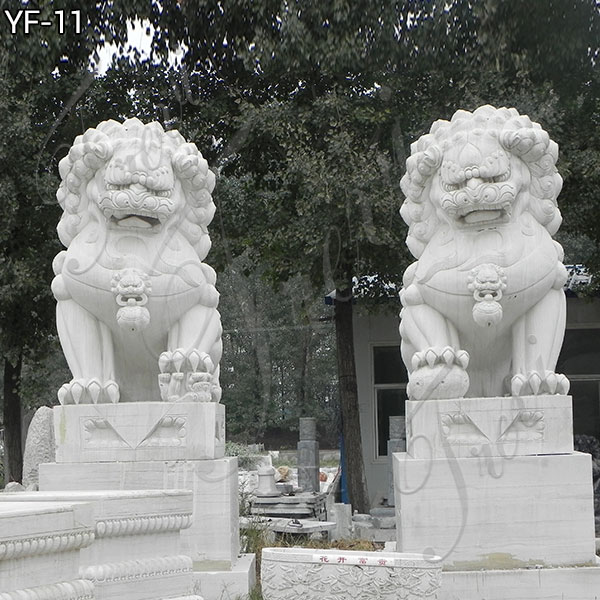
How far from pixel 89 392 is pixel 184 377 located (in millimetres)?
572

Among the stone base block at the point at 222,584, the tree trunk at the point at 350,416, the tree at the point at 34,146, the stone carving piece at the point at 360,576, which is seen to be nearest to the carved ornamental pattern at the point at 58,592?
the stone carving piece at the point at 360,576

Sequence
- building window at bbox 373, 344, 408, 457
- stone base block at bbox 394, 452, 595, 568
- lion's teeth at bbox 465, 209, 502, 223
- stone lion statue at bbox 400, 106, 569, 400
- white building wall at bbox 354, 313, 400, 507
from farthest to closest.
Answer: building window at bbox 373, 344, 408, 457 < white building wall at bbox 354, 313, 400, 507 < lion's teeth at bbox 465, 209, 502, 223 < stone lion statue at bbox 400, 106, 569, 400 < stone base block at bbox 394, 452, 595, 568

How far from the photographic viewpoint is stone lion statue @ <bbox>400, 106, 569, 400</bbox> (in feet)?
19.7

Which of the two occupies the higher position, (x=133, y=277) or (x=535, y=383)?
(x=133, y=277)

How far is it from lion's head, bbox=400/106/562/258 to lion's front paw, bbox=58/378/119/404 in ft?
6.56

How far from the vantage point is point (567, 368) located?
1597 centimetres

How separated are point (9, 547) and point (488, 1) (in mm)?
9434

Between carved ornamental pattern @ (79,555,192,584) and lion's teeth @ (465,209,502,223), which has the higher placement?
lion's teeth @ (465,209,502,223)

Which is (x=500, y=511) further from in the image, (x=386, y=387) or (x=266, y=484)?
(x=386, y=387)

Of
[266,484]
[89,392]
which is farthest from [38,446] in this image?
[89,392]

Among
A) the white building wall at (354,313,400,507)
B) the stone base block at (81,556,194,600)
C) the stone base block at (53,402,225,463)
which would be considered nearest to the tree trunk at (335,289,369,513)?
the white building wall at (354,313,400,507)

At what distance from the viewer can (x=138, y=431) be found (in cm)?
622

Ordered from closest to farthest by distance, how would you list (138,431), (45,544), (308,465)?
(45,544)
(138,431)
(308,465)

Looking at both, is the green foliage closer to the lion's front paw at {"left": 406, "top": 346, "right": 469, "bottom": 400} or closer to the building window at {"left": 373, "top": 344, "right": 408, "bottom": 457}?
the building window at {"left": 373, "top": 344, "right": 408, "bottom": 457}
